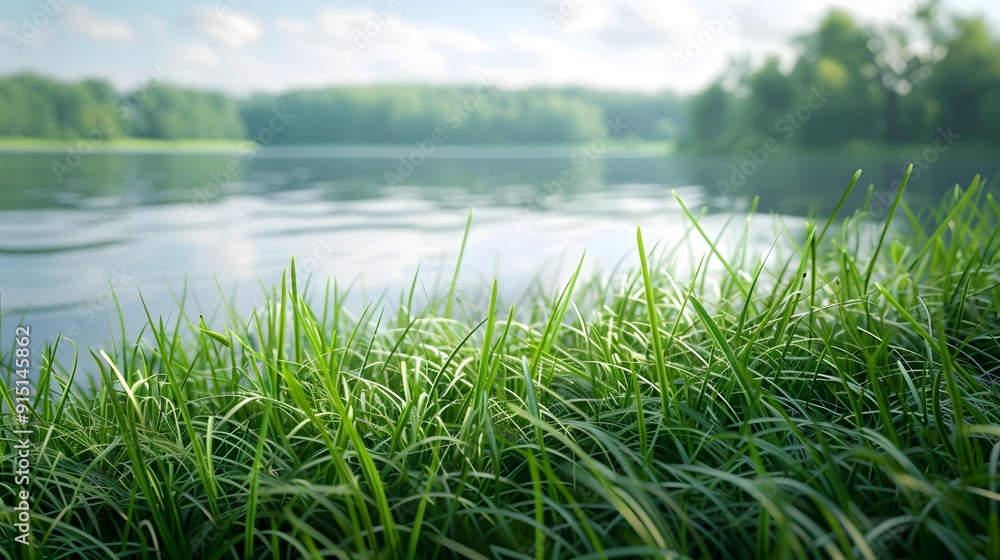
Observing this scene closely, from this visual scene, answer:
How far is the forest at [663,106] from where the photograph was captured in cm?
1023

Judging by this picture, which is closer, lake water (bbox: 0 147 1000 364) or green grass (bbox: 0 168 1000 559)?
green grass (bbox: 0 168 1000 559)

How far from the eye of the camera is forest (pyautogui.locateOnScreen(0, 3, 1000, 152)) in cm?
1023

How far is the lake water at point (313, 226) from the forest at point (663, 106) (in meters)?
0.66

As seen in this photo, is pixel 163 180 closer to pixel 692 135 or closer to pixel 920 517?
pixel 692 135

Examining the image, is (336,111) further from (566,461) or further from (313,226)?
(566,461)

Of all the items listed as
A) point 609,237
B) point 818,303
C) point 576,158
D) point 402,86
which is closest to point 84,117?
point 402,86

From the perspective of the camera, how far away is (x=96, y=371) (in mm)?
2686

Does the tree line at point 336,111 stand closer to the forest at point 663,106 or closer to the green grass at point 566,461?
the forest at point 663,106

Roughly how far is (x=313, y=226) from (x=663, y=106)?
21.1ft

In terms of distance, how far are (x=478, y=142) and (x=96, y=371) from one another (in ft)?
→ 29.7

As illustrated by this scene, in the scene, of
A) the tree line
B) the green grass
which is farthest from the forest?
the green grass

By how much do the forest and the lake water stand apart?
660mm

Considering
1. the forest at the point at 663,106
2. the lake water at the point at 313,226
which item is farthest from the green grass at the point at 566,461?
the forest at the point at 663,106

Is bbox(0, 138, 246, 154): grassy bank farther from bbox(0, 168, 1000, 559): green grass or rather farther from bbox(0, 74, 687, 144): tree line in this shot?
bbox(0, 168, 1000, 559): green grass
